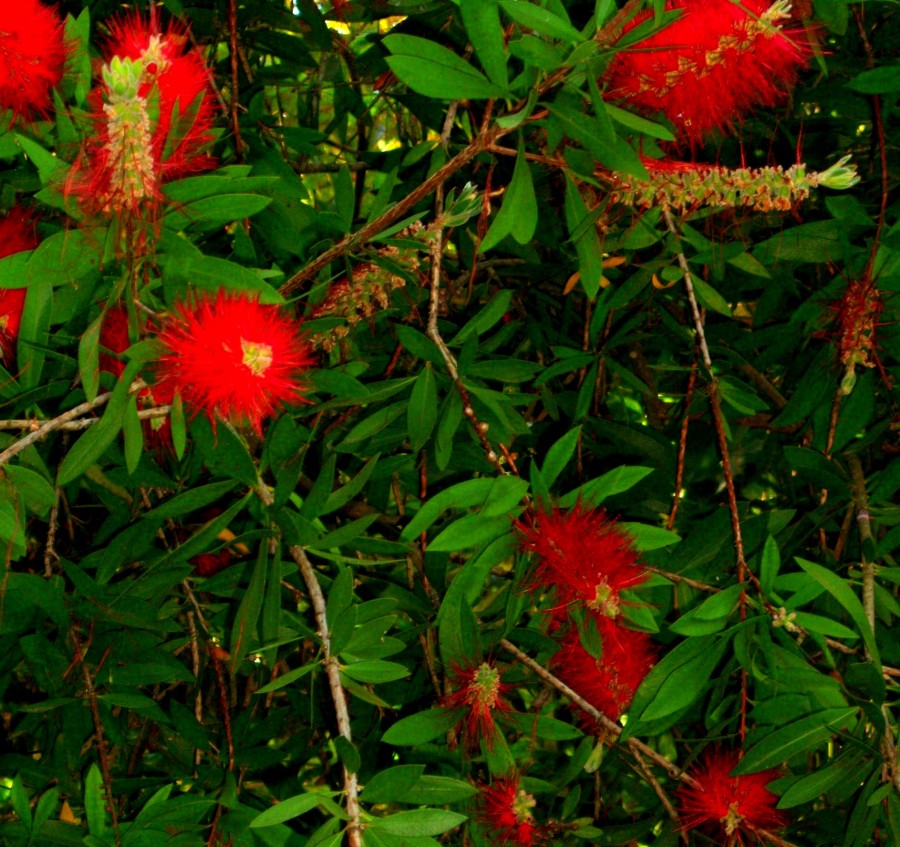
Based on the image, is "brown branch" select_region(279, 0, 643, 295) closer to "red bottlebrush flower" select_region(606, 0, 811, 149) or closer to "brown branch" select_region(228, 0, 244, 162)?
"red bottlebrush flower" select_region(606, 0, 811, 149)

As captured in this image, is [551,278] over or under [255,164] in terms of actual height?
under

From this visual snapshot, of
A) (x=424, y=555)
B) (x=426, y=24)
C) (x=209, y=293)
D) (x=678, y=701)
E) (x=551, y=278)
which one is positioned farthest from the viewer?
(x=551, y=278)

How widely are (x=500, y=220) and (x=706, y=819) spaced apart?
2.32ft

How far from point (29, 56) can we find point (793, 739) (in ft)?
3.22

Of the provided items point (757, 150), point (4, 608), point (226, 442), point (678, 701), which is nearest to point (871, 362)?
point (757, 150)

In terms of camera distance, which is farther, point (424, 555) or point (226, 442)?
point (424, 555)

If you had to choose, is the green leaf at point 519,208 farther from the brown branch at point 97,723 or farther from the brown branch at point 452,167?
the brown branch at point 97,723

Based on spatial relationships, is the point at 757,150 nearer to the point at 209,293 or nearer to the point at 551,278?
the point at 551,278

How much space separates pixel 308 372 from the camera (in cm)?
94

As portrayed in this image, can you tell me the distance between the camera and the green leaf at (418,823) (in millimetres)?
849

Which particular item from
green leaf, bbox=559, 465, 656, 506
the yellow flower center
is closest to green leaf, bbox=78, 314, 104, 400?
the yellow flower center

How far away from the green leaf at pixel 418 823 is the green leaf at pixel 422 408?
342 mm

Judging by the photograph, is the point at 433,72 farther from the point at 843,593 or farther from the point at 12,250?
the point at 843,593

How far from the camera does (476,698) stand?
0.99m
